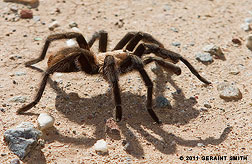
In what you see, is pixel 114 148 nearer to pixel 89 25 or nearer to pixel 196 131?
pixel 196 131

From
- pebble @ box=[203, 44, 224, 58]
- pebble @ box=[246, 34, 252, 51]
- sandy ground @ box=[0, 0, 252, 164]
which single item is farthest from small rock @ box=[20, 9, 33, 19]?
pebble @ box=[246, 34, 252, 51]

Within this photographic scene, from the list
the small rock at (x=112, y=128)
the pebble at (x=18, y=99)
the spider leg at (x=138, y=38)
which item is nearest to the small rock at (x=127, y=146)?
the small rock at (x=112, y=128)

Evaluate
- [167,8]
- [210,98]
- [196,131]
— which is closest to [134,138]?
[196,131]

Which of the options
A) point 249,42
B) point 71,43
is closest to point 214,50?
point 249,42

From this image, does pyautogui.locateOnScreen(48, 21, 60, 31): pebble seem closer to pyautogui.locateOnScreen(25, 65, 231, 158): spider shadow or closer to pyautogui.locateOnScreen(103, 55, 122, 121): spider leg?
pyautogui.locateOnScreen(25, 65, 231, 158): spider shadow

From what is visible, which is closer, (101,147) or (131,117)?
(101,147)

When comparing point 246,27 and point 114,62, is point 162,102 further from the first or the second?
point 246,27
